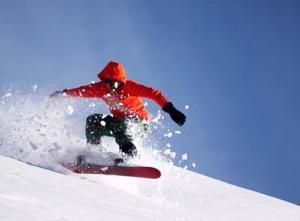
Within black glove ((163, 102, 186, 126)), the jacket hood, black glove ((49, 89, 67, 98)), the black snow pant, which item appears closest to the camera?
the black snow pant

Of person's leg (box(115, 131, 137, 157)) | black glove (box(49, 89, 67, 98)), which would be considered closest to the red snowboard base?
person's leg (box(115, 131, 137, 157))

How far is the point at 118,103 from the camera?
796 centimetres

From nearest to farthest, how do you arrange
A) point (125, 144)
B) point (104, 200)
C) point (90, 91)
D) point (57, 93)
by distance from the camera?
point (104, 200) < point (125, 144) < point (90, 91) < point (57, 93)

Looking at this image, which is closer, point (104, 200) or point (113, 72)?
point (104, 200)

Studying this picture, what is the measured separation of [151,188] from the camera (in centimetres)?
716

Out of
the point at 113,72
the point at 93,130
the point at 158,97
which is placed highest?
the point at 113,72

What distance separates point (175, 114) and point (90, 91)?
52.9 inches

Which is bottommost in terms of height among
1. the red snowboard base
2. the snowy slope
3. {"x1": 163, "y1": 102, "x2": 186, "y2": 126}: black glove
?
the snowy slope

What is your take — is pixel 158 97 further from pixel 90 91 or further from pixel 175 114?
pixel 90 91

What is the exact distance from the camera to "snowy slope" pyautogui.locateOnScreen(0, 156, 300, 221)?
3.22m

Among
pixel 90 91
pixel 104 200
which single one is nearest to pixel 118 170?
pixel 90 91

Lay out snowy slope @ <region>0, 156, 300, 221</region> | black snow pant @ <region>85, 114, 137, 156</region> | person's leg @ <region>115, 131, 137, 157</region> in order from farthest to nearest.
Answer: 1. black snow pant @ <region>85, 114, 137, 156</region>
2. person's leg @ <region>115, 131, 137, 157</region>
3. snowy slope @ <region>0, 156, 300, 221</region>

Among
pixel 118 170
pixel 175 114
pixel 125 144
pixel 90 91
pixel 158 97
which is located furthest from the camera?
pixel 90 91

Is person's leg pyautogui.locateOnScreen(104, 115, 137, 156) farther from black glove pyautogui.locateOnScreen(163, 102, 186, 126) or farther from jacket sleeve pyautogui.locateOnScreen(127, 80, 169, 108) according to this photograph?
black glove pyautogui.locateOnScreen(163, 102, 186, 126)
